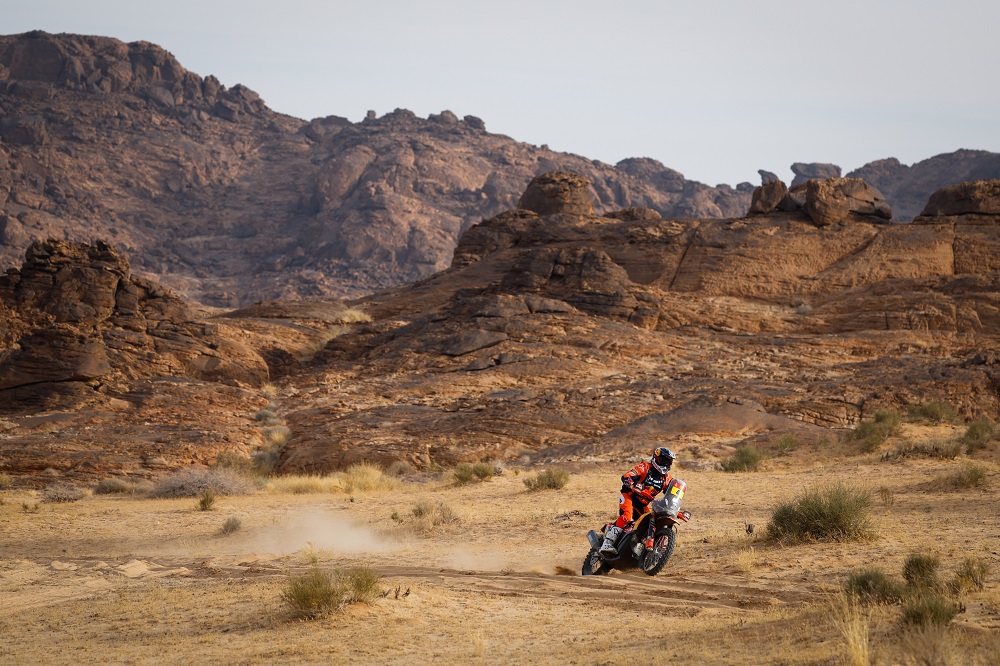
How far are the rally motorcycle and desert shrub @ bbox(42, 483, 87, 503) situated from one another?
1473 cm

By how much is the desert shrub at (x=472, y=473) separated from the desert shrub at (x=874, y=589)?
13.4 metres

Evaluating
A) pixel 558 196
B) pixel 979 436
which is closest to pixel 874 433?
pixel 979 436

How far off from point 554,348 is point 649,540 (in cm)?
2306

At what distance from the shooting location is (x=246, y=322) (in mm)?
42062

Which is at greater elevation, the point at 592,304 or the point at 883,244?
the point at 883,244

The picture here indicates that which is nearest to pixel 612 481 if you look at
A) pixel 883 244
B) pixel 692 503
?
pixel 692 503

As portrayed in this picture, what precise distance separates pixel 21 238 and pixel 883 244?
105167 mm

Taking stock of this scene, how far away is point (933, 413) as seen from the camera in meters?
23.9

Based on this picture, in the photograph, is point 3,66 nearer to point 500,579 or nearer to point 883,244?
point 883,244

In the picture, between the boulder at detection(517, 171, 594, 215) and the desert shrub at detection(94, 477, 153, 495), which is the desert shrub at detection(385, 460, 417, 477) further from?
the boulder at detection(517, 171, 594, 215)

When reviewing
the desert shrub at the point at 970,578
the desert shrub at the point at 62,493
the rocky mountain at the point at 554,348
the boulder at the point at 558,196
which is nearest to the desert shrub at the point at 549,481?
the rocky mountain at the point at 554,348

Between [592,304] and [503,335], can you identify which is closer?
[503,335]

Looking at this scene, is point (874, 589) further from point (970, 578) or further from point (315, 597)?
point (315, 597)

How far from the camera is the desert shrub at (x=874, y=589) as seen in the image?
8.24 m
